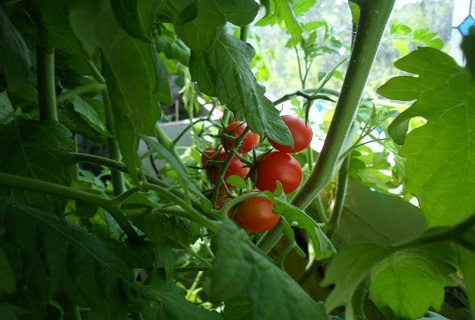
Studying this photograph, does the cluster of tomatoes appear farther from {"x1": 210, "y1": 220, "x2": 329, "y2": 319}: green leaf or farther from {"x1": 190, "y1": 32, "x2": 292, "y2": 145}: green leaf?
{"x1": 210, "y1": 220, "x2": 329, "y2": 319}: green leaf

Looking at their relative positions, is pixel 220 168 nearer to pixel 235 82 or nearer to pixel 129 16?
pixel 235 82

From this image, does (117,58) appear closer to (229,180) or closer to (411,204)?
(229,180)

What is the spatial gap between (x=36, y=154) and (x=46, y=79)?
0.05m

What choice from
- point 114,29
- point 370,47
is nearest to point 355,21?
point 370,47

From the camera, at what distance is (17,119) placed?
15.8 inches

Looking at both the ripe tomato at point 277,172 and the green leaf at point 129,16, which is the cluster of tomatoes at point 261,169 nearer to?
the ripe tomato at point 277,172

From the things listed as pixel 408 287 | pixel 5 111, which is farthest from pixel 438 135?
pixel 5 111

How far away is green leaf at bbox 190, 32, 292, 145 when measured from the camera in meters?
0.37

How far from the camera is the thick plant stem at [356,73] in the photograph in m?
0.43

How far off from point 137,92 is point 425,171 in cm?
22

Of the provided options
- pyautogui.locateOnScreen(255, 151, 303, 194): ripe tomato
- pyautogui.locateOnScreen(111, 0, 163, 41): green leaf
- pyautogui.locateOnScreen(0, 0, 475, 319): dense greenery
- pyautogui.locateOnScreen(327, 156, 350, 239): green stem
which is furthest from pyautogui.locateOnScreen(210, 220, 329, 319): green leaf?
pyautogui.locateOnScreen(327, 156, 350, 239): green stem

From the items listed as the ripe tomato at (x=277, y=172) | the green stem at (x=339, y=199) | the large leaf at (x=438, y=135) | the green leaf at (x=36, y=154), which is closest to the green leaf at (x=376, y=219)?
the green stem at (x=339, y=199)

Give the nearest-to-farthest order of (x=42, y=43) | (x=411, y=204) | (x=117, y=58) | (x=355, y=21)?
1. (x=117, y=58)
2. (x=42, y=43)
3. (x=355, y=21)
4. (x=411, y=204)

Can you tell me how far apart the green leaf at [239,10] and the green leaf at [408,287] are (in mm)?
192
